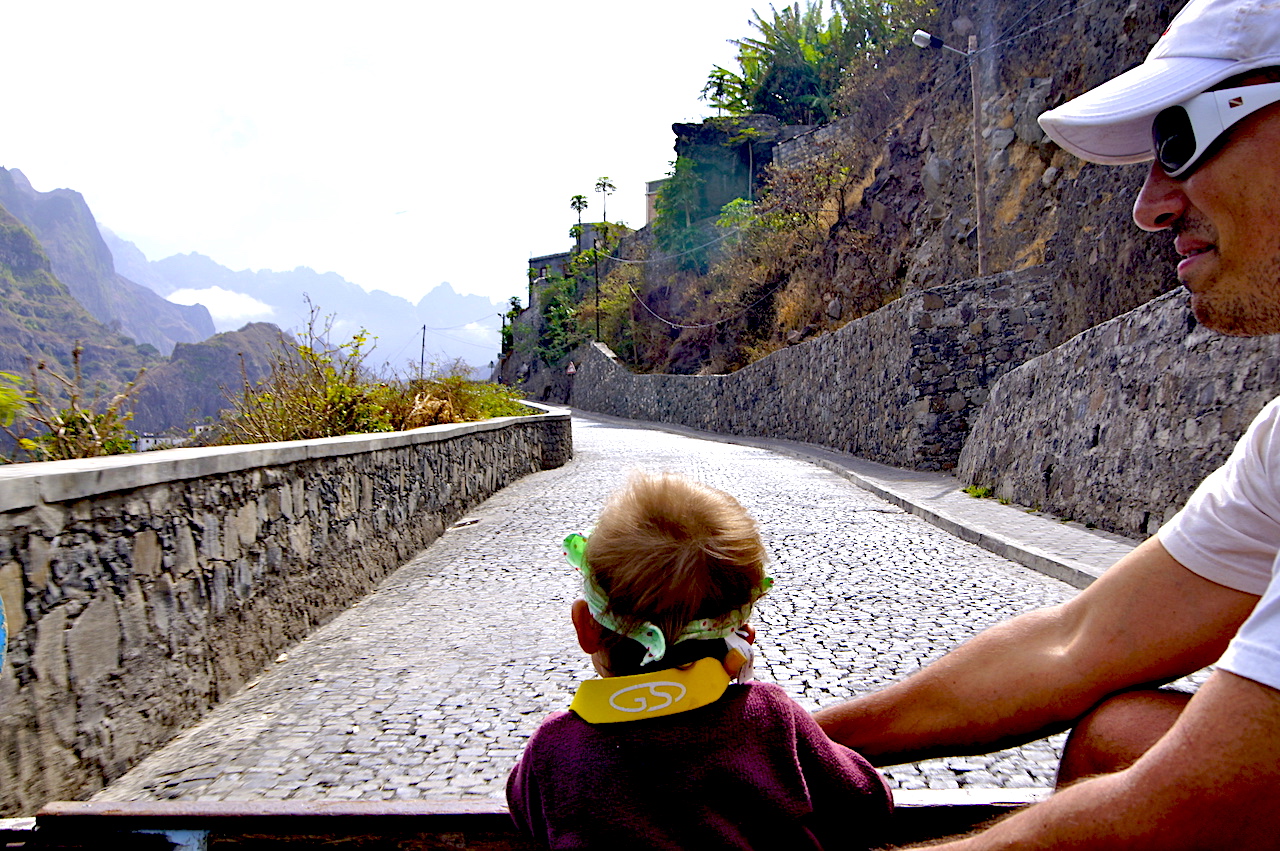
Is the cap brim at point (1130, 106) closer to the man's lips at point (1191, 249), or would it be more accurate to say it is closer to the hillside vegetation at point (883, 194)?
the man's lips at point (1191, 249)

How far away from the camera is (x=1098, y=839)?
1074 millimetres

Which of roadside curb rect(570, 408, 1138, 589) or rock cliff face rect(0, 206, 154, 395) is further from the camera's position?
rock cliff face rect(0, 206, 154, 395)

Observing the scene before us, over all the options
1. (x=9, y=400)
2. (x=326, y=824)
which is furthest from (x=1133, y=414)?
(x=9, y=400)

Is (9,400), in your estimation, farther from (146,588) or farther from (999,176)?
(999,176)

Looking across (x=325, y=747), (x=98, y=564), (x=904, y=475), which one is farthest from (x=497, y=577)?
(x=904, y=475)

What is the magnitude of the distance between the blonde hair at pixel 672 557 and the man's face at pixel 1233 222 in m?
0.85

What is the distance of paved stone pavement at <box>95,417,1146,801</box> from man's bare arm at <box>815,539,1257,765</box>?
2.78ft

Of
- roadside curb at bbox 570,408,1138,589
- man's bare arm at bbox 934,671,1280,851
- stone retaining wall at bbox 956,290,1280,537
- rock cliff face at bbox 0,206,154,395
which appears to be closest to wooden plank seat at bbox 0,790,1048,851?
man's bare arm at bbox 934,671,1280,851

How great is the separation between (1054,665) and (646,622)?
1.00 m

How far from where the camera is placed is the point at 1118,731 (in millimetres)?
1570

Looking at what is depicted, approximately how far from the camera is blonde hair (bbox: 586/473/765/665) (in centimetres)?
148

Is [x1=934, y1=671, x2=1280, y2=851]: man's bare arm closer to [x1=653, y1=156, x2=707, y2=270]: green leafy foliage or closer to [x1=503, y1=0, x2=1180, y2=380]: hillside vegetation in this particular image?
[x1=503, y1=0, x2=1180, y2=380]: hillside vegetation

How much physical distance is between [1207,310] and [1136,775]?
0.76 m

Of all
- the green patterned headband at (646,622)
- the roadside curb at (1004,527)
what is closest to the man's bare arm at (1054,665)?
the green patterned headband at (646,622)
